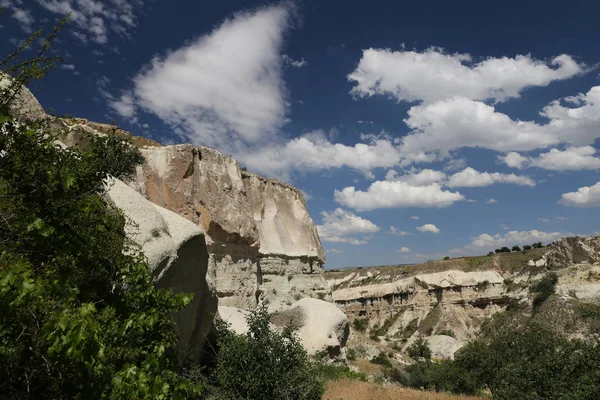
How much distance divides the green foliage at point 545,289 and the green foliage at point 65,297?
54246 millimetres

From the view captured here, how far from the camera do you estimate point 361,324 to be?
71.2 m

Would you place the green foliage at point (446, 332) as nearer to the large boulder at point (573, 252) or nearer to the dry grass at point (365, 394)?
the large boulder at point (573, 252)

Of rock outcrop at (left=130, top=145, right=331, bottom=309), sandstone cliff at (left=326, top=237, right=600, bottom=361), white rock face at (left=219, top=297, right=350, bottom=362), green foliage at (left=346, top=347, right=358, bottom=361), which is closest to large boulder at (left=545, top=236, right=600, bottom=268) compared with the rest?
sandstone cliff at (left=326, top=237, right=600, bottom=361)

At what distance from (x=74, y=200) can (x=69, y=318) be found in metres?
1.56

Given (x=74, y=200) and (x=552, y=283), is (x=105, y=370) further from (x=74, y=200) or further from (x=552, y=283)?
(x=552, y=283)

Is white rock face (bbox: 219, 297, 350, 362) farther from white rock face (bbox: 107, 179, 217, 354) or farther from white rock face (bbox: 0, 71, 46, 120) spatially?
white rock face (bbox: 0, 71, 46, 120)

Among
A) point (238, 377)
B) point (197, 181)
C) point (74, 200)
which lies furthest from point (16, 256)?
point (197, 181)

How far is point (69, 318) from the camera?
9.27 ft

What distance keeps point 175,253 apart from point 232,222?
17182mm

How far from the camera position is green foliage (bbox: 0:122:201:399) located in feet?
9.41

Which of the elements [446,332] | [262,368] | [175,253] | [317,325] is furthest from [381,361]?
[175,253]

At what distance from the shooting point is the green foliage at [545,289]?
48625mm

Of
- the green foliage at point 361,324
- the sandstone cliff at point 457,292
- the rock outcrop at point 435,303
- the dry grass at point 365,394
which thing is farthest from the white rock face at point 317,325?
the green foliage at point 361,324

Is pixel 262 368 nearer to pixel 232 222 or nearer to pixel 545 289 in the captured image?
pixel 232 222
